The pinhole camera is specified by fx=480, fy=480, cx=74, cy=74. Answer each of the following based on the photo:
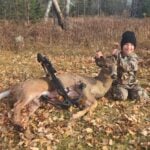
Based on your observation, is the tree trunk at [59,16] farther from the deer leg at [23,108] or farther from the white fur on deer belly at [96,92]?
the deer leg at [23,108]

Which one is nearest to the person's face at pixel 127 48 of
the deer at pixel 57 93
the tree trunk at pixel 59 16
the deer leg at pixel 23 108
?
the deer at pixel 57 93

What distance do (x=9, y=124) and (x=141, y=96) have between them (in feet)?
9.34

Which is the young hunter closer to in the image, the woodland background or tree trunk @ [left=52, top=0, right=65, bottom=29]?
the woodland background

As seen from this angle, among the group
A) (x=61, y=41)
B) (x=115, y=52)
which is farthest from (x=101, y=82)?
(x=61, y=41)

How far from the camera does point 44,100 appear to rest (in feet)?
28.4

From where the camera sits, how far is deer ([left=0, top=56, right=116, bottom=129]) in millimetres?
7992

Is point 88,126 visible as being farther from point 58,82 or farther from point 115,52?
point 115,52

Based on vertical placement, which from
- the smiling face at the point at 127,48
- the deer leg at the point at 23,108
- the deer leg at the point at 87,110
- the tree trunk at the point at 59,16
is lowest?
the tree trunk at the point at 59,16

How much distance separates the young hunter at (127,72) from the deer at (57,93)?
0.37 metres

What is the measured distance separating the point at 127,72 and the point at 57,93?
5.81 ft

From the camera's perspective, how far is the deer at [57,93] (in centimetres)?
799

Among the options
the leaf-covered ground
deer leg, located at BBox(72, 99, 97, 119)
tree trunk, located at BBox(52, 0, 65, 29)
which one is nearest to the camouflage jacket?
the leaf-covered ground

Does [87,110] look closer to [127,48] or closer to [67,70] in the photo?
[127,48]

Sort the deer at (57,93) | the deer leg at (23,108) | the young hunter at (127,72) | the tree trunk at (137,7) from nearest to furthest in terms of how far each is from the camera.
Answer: the deer leg at (23,108)
the deer at (57,93)
the young hunter at (127,72)
the tree trunk at (137,7)
